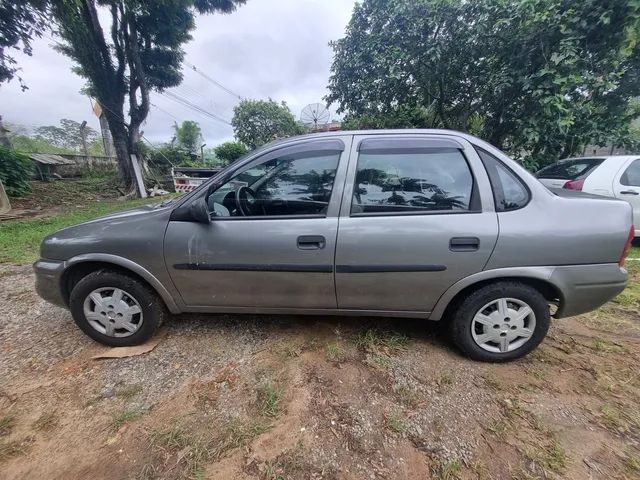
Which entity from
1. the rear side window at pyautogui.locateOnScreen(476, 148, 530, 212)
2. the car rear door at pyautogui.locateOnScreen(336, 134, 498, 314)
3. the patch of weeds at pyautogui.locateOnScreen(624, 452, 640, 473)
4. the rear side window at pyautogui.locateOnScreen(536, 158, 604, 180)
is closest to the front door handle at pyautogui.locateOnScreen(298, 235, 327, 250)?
the car rear door at pyautogui.locateOnScreen(336, 134, 498, 314)

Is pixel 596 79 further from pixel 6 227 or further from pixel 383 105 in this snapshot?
pixel 6 227

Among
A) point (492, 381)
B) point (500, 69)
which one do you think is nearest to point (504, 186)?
point (492, 381)

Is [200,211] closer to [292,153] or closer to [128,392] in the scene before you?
[292,153]

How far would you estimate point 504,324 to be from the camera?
2076 mm

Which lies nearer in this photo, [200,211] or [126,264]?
[200,211]

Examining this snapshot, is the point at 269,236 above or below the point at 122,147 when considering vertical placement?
below

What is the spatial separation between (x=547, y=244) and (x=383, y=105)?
7975mm

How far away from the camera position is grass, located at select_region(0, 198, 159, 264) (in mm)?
4531

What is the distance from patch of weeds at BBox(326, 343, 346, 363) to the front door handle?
85cm

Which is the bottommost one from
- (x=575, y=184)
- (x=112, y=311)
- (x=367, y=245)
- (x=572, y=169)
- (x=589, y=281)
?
(x=112, y=311)

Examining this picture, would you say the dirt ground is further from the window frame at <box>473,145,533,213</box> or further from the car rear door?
the window frame at <box>473,145,533,213</box>

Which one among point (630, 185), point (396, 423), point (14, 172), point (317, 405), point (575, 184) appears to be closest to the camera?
point (396, 423)

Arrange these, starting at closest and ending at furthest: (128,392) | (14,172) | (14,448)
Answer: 1. (14,448)
2. (128,392)
3. (14,172)

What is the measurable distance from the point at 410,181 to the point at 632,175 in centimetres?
452
